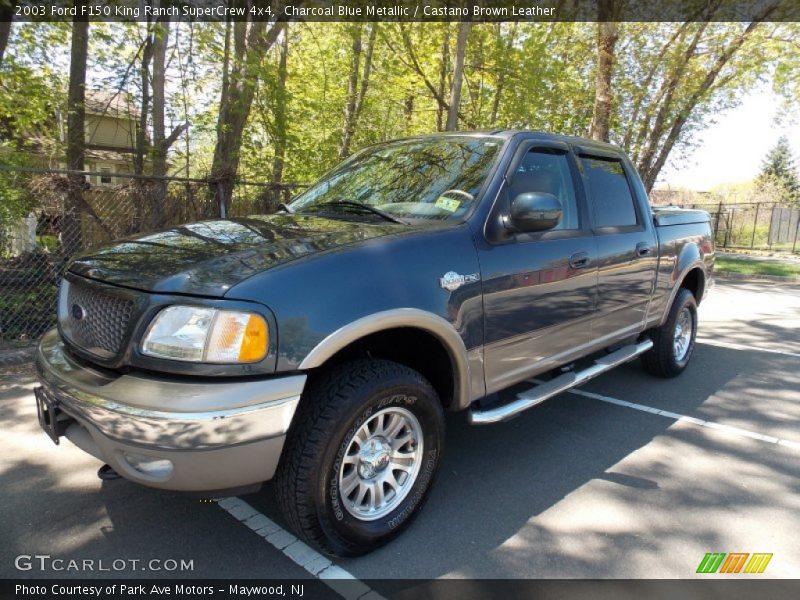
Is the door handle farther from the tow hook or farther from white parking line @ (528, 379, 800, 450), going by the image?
the tow hook

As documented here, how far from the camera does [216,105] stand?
28.7 ft

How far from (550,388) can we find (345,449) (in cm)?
161

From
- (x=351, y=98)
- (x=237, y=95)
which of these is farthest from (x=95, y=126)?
(x=351, y=98)

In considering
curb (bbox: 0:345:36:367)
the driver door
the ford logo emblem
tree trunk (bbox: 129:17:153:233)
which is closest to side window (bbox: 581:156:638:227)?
the driver door

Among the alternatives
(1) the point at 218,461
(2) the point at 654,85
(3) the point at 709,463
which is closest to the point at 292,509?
(1) the point at 218,461

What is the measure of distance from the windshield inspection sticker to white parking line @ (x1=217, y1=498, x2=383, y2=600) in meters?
1.88

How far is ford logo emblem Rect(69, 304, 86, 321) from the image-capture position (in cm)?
259

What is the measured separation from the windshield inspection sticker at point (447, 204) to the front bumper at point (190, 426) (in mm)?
1372

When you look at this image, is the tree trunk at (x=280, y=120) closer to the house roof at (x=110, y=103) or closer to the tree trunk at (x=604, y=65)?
the house roof at (x=110, y=103)

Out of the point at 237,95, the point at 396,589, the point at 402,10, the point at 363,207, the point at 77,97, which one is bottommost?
the point at 396,589

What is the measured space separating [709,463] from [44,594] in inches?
148

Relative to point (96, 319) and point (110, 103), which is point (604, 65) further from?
point (96, 319)

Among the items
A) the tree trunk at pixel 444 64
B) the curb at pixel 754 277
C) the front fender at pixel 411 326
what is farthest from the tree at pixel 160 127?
the curb at pixel 754 277

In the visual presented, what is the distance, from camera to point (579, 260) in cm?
366
